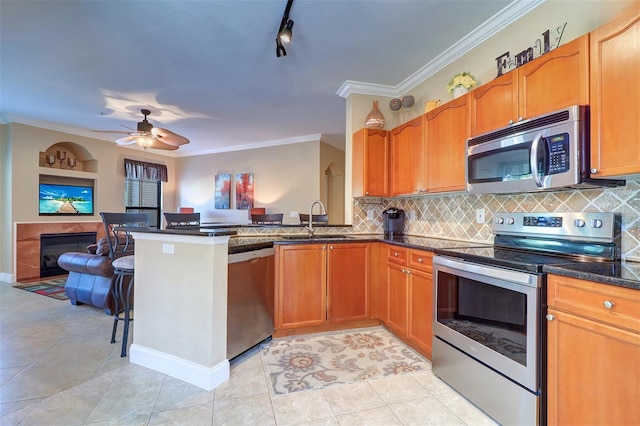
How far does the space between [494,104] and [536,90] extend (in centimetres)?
29

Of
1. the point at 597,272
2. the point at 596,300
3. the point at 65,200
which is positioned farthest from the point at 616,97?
the point at 65,200

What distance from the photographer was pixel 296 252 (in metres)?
2.72

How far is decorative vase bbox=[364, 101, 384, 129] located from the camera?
3.27 meters

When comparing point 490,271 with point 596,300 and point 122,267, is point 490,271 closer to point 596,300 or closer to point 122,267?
point 596,300

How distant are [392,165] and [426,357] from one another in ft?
6.14

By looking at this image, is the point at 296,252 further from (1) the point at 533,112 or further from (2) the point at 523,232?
(1) the point at 533,112

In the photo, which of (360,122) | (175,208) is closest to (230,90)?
(360,122)

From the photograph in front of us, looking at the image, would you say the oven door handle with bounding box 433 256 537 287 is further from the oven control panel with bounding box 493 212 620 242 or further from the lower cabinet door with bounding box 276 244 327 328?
the lower cabinet door with bounding box 276 244 327 328

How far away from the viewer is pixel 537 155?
1.67m

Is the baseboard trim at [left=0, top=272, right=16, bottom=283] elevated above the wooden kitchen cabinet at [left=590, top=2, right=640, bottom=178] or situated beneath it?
situated beneath

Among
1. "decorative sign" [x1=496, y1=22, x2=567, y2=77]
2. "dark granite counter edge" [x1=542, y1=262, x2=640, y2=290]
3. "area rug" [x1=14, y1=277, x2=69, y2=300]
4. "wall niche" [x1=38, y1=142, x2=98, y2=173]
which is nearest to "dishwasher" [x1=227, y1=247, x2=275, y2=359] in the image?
"dark granite counter edge" [x1=542, y1=262, x2=640, y2=290]

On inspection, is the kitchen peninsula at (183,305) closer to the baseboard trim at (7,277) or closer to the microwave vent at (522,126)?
the microwave vent at (522,126)

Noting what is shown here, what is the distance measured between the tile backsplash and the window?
571cm

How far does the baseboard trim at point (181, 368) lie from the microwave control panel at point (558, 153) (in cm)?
234
